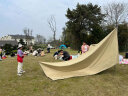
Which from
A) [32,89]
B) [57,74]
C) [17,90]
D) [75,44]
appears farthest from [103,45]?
[75,44]

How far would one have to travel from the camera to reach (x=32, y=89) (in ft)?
11.9

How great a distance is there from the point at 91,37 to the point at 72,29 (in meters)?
4.11

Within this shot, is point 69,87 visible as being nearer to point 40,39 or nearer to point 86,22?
point 86,22

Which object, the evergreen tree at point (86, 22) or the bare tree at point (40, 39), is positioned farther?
the bare tree at point (40, 39)

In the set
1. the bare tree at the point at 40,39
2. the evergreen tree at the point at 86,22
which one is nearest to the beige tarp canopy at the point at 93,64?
the evergreen tree at the point at 86,22

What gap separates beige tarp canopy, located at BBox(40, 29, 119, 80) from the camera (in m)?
4.99

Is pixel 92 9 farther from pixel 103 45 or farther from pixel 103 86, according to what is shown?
pixel 103 86

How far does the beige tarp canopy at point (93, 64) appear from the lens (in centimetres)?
499

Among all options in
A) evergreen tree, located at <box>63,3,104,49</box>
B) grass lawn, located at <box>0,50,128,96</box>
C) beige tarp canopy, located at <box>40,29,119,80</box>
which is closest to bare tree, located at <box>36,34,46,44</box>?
evergreen tree, located at <box>63,3,104,49</box>

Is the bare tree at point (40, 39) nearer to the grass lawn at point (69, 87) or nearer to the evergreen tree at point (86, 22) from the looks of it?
the evergreen tree at point (86, 22)

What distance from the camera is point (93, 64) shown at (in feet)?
17.4

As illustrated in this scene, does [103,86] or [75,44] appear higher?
[75,44]

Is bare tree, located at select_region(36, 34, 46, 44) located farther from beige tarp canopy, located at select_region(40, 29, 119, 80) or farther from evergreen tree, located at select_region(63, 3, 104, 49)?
beige tarp canopy, located at select_region(40, 29, 119, 80)

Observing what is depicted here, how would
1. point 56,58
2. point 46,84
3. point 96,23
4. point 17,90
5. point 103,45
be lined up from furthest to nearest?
point 96,23
point 56,58
point 103,45
point 46,84
point 17,90
